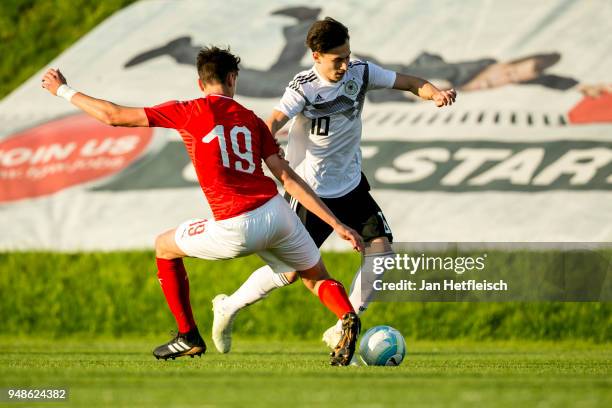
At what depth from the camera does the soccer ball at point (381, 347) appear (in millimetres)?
8617

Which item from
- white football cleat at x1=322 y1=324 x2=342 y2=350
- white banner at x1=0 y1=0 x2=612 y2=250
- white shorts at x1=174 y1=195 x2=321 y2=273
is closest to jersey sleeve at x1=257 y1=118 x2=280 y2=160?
white shorts at x1=174 y1=195 x2=321 y2=273

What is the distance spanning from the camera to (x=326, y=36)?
8.76 m

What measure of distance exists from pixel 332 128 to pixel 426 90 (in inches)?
30.3

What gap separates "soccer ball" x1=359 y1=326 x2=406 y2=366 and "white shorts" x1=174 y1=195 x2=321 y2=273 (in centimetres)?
70

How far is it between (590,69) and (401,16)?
2.92m

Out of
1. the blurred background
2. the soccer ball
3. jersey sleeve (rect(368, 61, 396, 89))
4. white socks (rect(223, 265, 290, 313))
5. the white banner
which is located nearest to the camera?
the soccer ball

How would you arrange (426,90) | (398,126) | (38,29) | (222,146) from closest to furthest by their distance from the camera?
1. (222,146)
2. (426,90)
3. (398,126)
4. (38,29)

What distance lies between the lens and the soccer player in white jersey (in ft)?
29.8

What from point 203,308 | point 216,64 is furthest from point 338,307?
point 203,308

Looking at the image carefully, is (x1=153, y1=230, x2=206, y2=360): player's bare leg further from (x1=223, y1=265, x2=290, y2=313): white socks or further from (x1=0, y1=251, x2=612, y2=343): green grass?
(x1=0, y1=251, x2=612, y2=343): green grass

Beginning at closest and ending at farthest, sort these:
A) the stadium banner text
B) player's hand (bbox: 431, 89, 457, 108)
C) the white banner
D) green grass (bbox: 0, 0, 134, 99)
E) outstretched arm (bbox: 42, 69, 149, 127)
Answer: outstretched arm (bbox: 42, 69, 149, 127) < player's hand (bbox: 431, 89, 457, 108) < the stadium banner text < the white banner < green grass (bbox: 0, 0, 134, 99)

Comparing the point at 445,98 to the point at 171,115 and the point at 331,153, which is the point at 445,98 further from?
the point at 171,115

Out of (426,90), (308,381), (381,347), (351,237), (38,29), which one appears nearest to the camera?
(308,381)

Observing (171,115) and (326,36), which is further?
(326,36)
